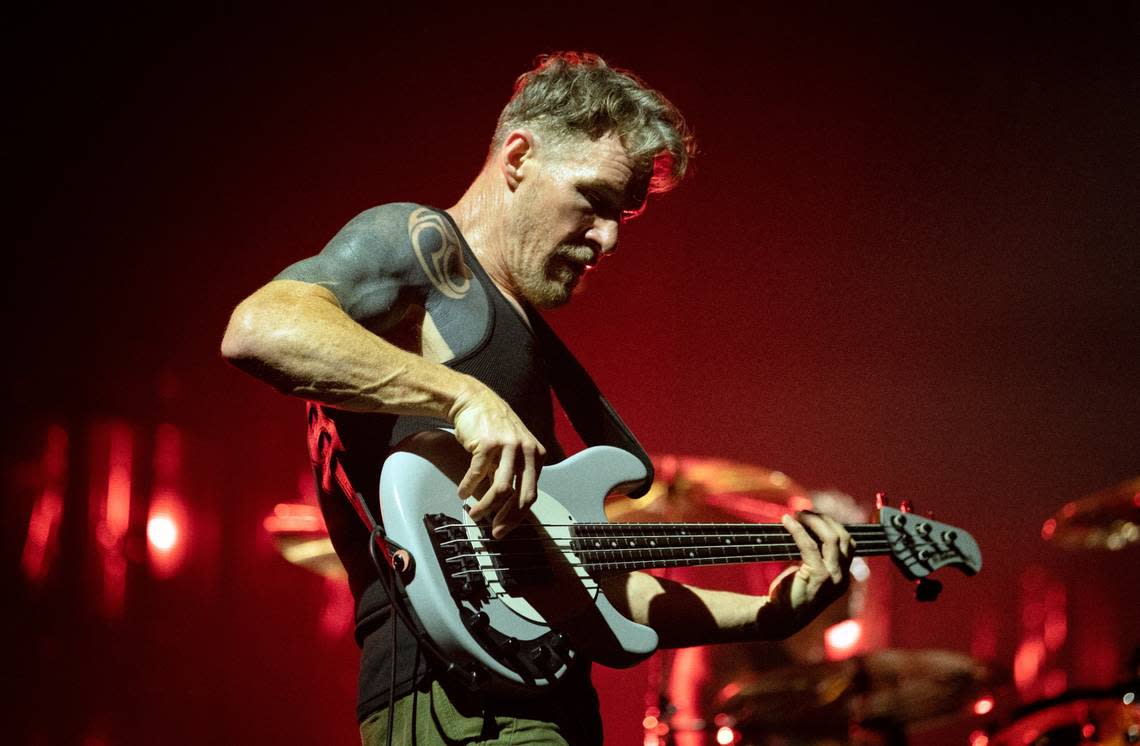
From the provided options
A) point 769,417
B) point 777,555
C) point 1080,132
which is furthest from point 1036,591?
point 777,555

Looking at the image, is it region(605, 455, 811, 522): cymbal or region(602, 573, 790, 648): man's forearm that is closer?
region(602, 573, 790, 648): man's forearm

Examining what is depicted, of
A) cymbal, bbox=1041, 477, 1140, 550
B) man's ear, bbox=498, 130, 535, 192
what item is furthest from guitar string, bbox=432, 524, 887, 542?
cymbal, bbox=1041, 477, 1140, 550

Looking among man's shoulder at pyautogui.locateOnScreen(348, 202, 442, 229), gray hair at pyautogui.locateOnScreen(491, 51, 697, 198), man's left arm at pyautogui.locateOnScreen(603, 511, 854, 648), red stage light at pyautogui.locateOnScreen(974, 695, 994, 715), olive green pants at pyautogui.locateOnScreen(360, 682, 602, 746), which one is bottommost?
olive green pants at pyautogui.locateOnScreen(360, 682, 602, 746)

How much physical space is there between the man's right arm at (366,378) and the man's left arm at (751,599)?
0.73 m

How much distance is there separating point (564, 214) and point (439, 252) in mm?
404

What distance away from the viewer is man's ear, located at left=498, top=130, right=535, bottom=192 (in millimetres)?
2293

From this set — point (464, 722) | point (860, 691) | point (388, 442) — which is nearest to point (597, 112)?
point (388, 442)

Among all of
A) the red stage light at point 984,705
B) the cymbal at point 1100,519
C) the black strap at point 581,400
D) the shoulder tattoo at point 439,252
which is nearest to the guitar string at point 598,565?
the black strap at point 581,400

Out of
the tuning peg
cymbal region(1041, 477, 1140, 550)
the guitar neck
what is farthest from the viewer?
cymbal region(1041, 477, 1140, 550)

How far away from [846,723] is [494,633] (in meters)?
3.07

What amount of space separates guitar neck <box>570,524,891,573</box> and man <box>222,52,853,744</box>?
9 centimetres

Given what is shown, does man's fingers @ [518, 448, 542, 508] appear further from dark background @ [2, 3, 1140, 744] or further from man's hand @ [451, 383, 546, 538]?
dark background @ [2, 3, 1140, 744]

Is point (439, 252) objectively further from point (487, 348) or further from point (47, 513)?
point (47, 513)

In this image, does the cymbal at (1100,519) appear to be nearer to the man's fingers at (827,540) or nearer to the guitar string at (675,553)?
the guitar string at (675,553)
